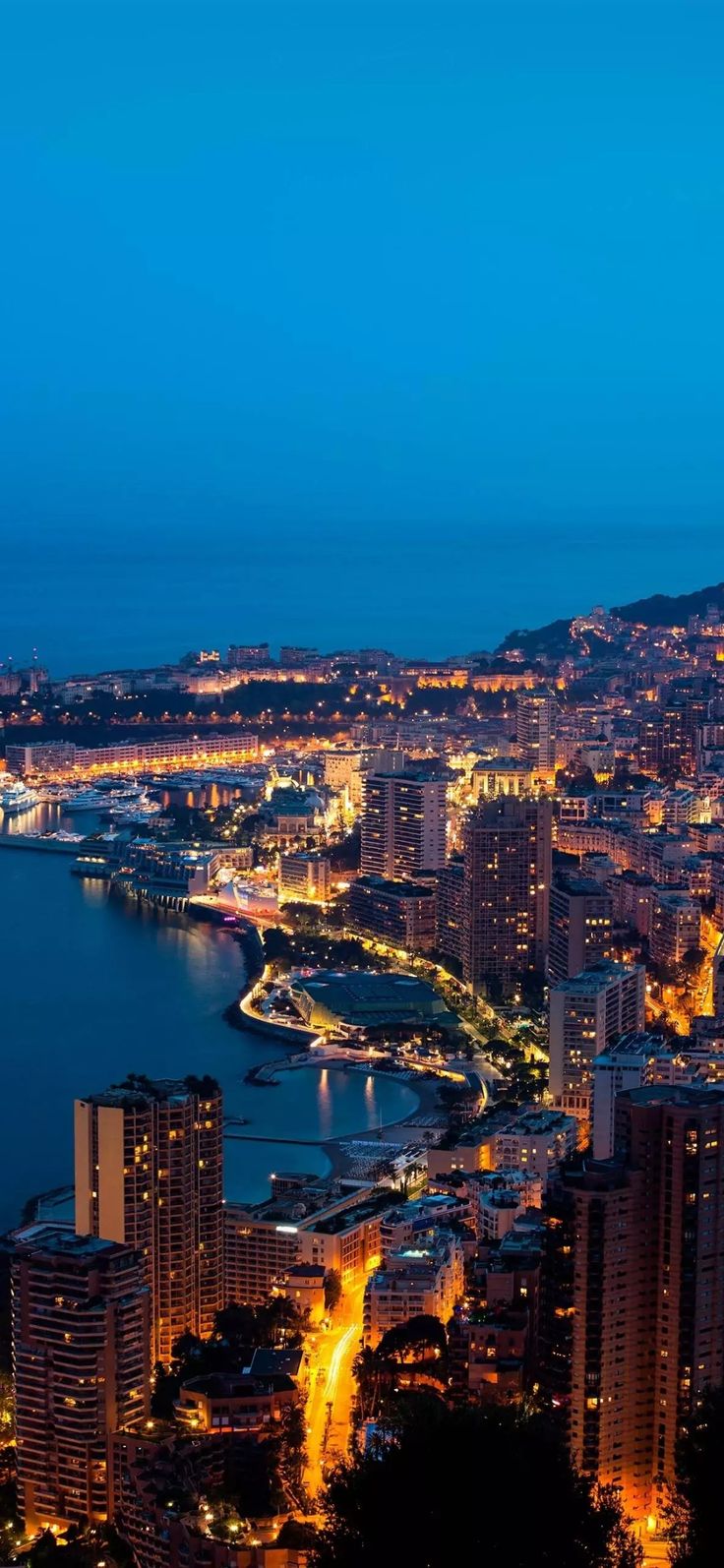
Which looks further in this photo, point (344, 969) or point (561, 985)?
point (344, 969)

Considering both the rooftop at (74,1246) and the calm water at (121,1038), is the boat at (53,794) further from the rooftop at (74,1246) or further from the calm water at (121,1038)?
the rooftop at (74,1246)

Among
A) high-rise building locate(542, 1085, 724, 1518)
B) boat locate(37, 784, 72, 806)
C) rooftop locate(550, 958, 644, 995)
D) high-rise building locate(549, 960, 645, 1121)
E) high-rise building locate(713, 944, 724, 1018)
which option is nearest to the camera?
high-rise building locate(542, 1085, 724, 1518)

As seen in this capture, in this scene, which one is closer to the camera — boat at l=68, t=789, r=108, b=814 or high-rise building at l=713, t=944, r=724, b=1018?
high-rise building at l=713, t=944, r=724, b=1018

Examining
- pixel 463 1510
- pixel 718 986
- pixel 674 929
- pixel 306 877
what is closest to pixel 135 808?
pixel 306 877

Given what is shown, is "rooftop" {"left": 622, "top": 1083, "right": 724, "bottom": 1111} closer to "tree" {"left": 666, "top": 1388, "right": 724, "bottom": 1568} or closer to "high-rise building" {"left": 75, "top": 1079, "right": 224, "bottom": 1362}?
"tree" {"left": 666, "top": 1388, "right": 724, "bottom": 1568}

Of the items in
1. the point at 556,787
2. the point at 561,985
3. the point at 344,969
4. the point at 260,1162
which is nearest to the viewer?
the point at 260,1162

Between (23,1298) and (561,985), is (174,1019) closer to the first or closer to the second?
(561,985)

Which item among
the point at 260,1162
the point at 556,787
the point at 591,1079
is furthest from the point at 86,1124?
the point at 556,787

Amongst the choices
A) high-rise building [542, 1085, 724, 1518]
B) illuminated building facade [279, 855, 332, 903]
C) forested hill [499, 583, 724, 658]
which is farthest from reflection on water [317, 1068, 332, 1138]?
forested hill [499, 583, 724, 658]
